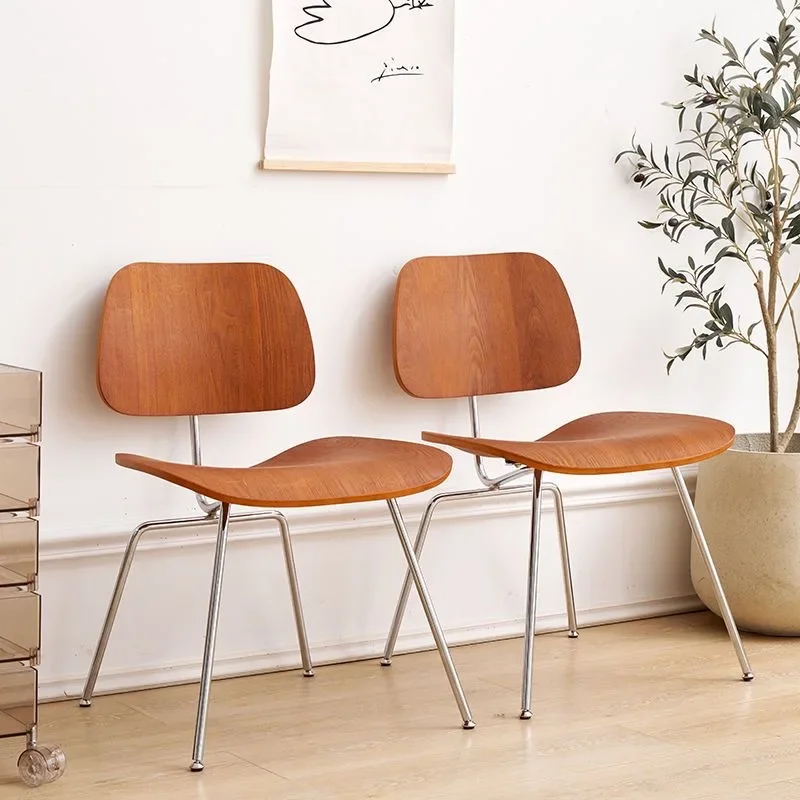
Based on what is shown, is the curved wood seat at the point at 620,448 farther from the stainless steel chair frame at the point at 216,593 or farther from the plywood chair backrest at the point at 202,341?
the plywood chair backrest at the point at 202,341

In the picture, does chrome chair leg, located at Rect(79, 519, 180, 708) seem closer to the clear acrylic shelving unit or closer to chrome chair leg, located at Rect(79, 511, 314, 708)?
chrome chair leg, located at Rect(79, 511, 314, 708)

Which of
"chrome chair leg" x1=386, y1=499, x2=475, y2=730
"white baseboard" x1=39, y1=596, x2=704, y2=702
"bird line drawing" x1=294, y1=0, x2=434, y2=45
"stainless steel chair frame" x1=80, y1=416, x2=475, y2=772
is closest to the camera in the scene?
"stainless steel chair frame" x1=80, y1=416, x2=475, y2=772

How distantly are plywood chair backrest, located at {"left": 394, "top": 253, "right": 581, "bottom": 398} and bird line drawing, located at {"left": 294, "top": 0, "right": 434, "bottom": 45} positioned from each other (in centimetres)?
46

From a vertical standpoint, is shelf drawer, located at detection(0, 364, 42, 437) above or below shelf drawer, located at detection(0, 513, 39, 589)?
above

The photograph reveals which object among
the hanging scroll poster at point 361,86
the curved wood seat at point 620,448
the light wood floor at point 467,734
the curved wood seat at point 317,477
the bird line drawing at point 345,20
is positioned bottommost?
the light wood floor at point 467,734

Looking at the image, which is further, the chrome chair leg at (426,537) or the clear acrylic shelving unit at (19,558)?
the chrome chair leg at (426,537)

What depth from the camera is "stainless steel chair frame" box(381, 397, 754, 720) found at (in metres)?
2.29

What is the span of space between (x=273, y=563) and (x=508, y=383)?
59 centimetres

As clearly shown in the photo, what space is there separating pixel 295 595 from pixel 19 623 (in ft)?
2.08

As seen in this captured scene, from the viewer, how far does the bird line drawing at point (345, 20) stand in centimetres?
255

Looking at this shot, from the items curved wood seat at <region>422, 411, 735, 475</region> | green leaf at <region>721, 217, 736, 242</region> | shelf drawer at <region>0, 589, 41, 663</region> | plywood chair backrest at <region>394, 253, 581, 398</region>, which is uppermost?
green leaf at <region>721, 217, 736, 242</region>

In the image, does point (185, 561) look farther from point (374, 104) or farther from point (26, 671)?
point (374, 104)

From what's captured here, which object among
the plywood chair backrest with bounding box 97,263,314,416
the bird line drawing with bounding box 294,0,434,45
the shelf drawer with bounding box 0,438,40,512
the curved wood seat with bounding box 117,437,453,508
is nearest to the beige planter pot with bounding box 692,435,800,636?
the curved wood seat with bounding box 117,437,453,508
